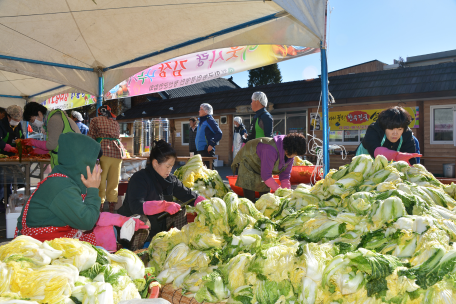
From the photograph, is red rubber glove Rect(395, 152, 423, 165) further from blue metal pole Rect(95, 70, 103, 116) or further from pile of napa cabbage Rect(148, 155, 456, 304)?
blue metal pole Rect(95, 70, 103, 116)

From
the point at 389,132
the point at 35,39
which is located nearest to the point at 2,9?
the point at 35,39

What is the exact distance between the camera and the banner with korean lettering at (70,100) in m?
7.59

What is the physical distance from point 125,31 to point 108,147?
1.82 meters

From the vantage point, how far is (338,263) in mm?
1372

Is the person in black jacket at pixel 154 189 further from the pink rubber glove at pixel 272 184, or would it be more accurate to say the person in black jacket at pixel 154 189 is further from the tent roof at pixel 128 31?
the tent roof at pixel 128 31

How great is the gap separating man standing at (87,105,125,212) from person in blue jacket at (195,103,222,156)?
2080 mm

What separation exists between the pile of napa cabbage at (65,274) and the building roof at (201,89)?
21.2 meters

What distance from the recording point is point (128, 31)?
4086mm

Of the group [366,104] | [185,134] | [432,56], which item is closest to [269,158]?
[366,104]

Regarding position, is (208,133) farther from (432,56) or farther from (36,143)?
(432,56)

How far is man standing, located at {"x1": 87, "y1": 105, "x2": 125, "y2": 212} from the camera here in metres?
4.95

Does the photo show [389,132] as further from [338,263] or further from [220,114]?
[220,114]

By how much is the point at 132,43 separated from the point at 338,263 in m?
4.08

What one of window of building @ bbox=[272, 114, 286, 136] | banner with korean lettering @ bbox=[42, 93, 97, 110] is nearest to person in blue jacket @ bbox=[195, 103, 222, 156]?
banner with korean lettering @ bbox=[42, 93, 97, 110]
